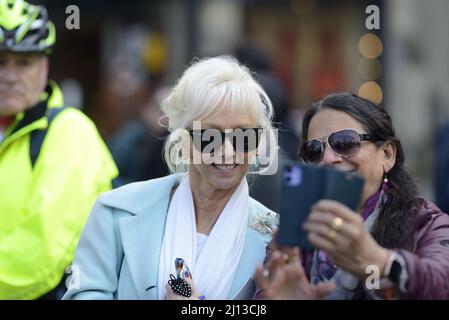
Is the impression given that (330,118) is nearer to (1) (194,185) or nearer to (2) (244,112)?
(2) (244,112)

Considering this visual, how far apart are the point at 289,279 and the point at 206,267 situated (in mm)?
464

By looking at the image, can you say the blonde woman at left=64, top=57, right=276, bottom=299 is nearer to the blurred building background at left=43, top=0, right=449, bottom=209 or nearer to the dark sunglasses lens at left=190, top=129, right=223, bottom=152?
the dark sunglasses lens at left=190, top=129, right=223, bottom=152

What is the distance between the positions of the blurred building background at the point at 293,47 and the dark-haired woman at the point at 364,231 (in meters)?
10.2

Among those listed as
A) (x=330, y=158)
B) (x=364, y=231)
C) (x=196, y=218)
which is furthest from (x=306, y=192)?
(x=196, y=218)

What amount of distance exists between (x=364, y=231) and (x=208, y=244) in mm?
816

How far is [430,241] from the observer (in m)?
3.01

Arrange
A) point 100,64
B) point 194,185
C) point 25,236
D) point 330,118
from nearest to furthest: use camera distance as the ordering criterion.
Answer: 1. point 330,118
2. point 194,185
3. point 25,236
4. point 100,64

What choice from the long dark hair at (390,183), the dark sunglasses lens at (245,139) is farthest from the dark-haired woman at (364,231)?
the dark sunglasses lens at (245,139)

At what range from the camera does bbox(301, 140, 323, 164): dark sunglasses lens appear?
3191mm

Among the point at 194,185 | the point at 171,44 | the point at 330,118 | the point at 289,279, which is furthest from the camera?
the point at 171,44

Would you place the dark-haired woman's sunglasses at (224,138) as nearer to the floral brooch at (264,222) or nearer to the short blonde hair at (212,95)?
the short blonde hair at (212,95)

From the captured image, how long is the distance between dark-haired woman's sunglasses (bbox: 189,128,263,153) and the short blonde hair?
63 mm
